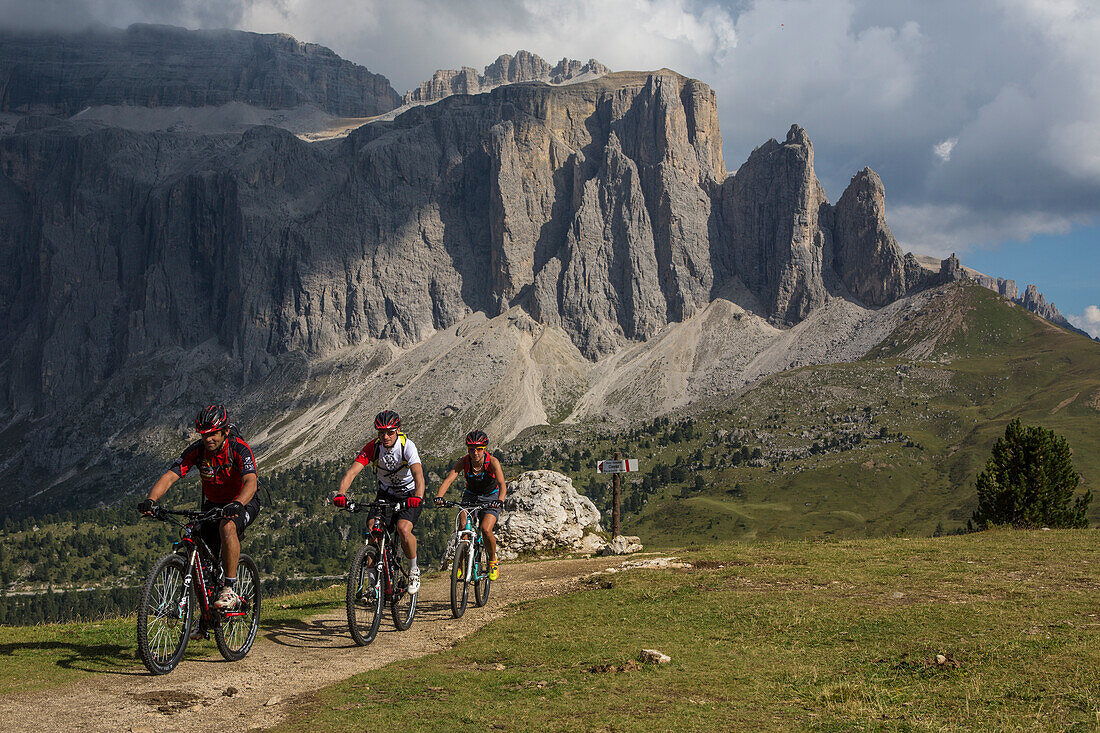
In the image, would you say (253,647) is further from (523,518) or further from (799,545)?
(523,518)

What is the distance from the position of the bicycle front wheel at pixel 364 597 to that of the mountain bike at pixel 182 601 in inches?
77.2

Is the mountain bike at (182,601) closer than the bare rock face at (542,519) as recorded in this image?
Yes

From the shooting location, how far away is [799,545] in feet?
93.0

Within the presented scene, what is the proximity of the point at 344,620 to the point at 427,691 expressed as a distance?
24.2ft

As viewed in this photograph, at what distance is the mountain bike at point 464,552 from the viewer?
60.4 feet

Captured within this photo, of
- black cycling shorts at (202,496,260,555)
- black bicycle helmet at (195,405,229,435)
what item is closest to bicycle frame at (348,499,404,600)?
black cycling shorts at (202,496,260,555)

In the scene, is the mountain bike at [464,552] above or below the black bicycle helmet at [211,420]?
below

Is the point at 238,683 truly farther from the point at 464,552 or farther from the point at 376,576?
the point at 464,552

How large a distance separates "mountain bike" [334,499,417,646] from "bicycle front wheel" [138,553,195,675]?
292 cm

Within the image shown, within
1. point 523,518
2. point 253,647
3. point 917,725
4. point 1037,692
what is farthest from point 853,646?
point 523,518

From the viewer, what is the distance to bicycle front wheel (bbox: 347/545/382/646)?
606 inches

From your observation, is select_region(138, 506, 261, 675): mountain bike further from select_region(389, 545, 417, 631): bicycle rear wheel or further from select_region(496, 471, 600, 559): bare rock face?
select_region(496, 471, 600, 559): bare rock face

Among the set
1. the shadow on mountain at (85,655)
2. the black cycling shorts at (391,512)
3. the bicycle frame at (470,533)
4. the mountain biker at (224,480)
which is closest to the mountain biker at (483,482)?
the bicycle frame at (470,533)

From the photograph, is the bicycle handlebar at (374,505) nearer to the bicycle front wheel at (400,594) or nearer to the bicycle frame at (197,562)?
the bicycle front wheel at (400,594)
